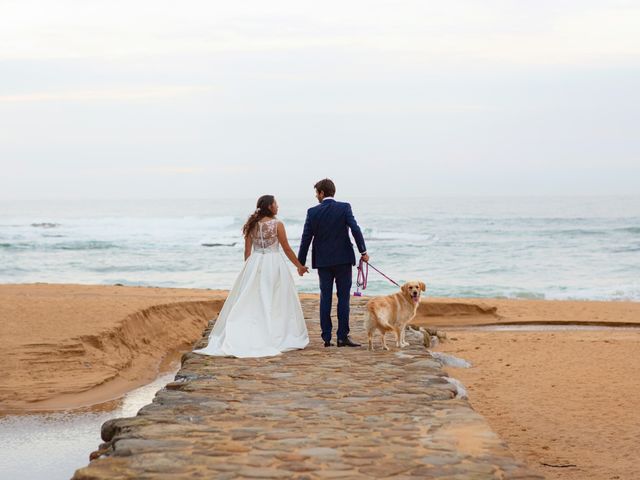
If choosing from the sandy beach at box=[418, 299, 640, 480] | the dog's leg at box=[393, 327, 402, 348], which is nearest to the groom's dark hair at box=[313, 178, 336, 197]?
the dog's leg at box=[393, 327, 402, 348]

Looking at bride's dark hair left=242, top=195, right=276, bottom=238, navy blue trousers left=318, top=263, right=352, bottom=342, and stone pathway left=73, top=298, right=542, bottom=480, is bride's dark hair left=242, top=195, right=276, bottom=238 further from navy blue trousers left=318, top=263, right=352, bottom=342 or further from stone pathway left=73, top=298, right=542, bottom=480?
stone pathway left=73, top=298, right=542, bottom=480

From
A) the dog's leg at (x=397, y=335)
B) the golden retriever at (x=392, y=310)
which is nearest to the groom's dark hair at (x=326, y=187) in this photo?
the golden retriever at (x=392, y=310)

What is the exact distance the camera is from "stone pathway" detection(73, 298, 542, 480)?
4812 mm

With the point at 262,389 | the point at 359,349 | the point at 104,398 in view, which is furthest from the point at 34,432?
the point at 359,349

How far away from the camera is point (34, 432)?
850 cm

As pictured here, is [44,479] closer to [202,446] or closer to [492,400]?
[202,446]

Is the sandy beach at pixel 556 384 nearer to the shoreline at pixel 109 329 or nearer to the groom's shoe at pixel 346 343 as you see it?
the shoreline at pixel 109 329

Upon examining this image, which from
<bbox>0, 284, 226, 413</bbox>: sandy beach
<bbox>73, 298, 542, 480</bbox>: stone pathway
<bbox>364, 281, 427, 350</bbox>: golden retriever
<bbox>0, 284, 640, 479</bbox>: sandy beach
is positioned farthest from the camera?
<bbox>0, 284, 226, 413</bbox>: sandy beach

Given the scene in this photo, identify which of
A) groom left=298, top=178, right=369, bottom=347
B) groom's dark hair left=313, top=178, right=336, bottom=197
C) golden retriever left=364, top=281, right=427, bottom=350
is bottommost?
golden retriever left=364, top=281, right=427, bottom=350

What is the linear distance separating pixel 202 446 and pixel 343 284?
170 inches

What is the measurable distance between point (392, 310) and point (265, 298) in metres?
1.57

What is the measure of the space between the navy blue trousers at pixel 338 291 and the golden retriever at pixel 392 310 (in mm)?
463

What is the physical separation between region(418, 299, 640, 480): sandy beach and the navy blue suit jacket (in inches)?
99.2

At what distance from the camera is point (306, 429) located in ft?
18.8
